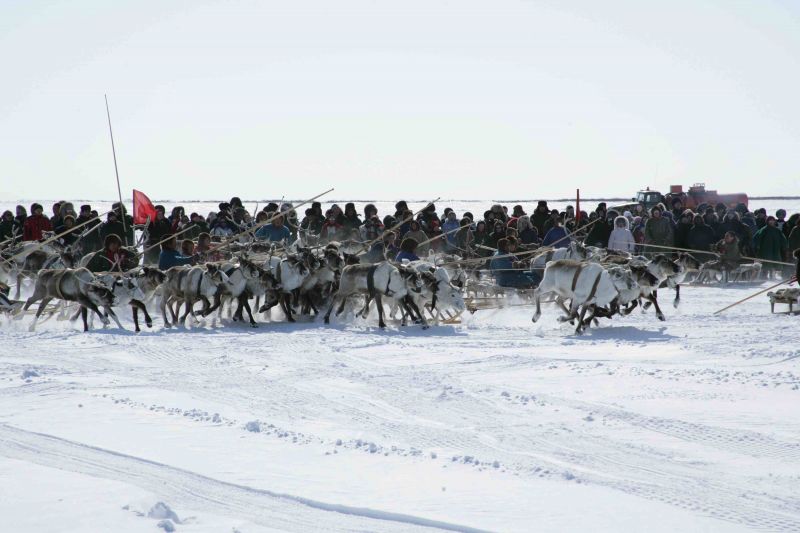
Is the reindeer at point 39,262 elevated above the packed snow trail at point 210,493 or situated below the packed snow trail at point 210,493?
above

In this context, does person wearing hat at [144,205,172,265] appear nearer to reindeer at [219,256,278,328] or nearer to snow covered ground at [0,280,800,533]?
reindeer at [219,256,278,328]

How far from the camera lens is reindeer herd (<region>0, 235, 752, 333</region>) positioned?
1365cm

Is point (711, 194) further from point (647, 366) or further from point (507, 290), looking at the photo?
point (647, 366)

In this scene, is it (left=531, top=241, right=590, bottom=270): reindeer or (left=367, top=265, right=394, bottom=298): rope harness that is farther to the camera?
(left=531, top=241, right=590, bottom=270): reindeer

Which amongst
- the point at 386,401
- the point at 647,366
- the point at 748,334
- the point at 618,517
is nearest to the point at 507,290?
the point at 748,334

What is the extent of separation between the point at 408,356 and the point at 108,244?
6.09 m

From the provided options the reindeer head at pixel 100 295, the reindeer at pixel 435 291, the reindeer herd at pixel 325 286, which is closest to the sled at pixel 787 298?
Result: the reindeer herd at pixel 325 286

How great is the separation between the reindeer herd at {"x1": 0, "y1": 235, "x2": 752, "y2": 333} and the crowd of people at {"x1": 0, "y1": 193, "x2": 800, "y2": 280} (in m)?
1.03

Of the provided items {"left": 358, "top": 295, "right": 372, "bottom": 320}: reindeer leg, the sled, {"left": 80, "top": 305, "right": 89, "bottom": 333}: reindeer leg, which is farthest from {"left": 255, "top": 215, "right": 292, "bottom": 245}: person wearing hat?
the sled

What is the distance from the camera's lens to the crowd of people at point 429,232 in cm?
1708

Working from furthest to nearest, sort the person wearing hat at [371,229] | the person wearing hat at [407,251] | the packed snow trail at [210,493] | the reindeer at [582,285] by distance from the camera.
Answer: the person wearing hat at [371,229] → the person wearing hat at [407,251] → the reindeer at [582,285] → the packed snow trail at [210,493]

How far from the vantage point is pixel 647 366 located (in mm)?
10203

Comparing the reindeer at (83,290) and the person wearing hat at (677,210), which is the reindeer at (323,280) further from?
the person wearing hat at (677,210)

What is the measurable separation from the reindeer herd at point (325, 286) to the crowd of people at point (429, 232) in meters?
1.03
